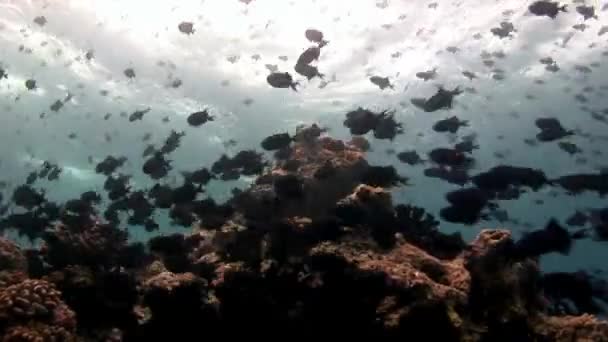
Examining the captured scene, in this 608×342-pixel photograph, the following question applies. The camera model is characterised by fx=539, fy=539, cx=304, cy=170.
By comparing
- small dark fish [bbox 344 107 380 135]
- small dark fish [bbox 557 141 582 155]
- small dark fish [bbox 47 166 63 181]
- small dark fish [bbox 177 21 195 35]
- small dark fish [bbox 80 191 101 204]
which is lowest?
small dark fish [bbox 557 141 582 155]

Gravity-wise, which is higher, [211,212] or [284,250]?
[211,212]

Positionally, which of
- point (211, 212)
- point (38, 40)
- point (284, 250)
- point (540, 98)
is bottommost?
point (284, 250)

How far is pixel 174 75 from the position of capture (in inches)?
1348

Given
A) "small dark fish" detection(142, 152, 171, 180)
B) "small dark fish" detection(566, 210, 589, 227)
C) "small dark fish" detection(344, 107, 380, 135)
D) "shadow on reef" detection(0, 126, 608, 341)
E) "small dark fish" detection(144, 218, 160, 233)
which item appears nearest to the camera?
"shadow on reef" detection(0, 126, 608, 341)

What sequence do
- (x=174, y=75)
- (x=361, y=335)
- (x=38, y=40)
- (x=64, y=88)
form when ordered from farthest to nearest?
(x=64, y=88), (x=174, y=75), (x=38, y=40), (x=361, y=335)

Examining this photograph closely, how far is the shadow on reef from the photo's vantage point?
745 cm

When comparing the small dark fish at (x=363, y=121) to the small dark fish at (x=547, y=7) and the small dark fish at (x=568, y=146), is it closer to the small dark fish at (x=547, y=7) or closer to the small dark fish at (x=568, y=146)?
the small dark fish at (x=547, y=7)

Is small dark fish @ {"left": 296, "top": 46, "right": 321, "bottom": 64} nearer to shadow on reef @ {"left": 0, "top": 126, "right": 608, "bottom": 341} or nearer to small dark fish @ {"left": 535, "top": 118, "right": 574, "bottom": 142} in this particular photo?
shadow on reef @ {"left": 0, "top": 126, "right": 608, "bottom": 341}

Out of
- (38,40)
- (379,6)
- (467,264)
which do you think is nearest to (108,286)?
(467,264)

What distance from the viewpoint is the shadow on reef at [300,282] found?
7.45 metres

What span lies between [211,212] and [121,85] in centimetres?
2874

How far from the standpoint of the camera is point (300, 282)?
8555mm

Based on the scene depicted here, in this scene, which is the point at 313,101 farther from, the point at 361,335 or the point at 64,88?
the point at 361,335

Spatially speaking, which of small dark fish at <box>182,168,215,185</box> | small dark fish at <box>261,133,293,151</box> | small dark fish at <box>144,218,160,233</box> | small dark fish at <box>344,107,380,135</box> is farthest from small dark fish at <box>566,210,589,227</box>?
small dark fish at <box>144,218,160,233</box>
